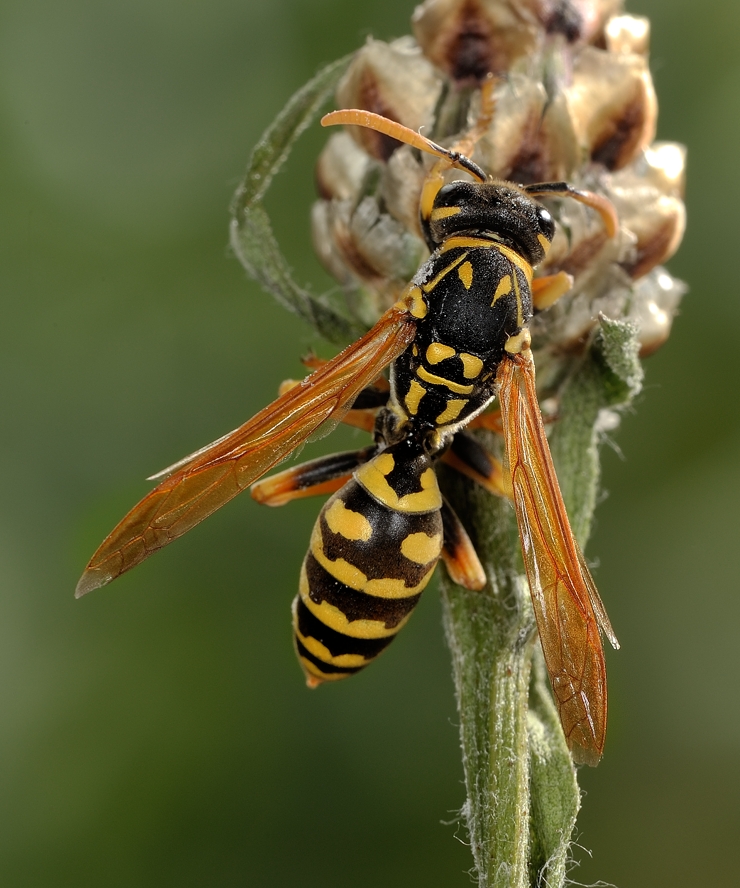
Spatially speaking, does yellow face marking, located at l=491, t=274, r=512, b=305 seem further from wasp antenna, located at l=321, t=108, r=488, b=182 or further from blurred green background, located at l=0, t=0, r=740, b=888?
blurred green background, located at l=0, t=0, r=740, b=888

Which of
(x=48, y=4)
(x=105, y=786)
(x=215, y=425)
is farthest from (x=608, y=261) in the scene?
(x=48, y=4)

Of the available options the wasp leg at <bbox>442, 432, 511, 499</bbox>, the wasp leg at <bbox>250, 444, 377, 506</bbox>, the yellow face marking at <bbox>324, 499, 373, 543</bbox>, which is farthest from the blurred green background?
the yellow face marking at <bbox>324, 499, 373, 543</bbox>

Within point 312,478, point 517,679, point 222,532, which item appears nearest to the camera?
point 517,679

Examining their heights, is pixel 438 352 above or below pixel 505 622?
above

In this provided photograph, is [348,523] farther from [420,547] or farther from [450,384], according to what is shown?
[450,384]

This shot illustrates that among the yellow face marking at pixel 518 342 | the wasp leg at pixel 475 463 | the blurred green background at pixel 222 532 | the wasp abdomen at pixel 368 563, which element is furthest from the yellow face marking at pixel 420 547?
the blurred green background at pixel 222 532

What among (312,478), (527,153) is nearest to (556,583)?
(312,478)

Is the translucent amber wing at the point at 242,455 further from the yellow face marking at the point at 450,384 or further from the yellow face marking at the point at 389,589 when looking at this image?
the yellow face marking at the point at 389,589
